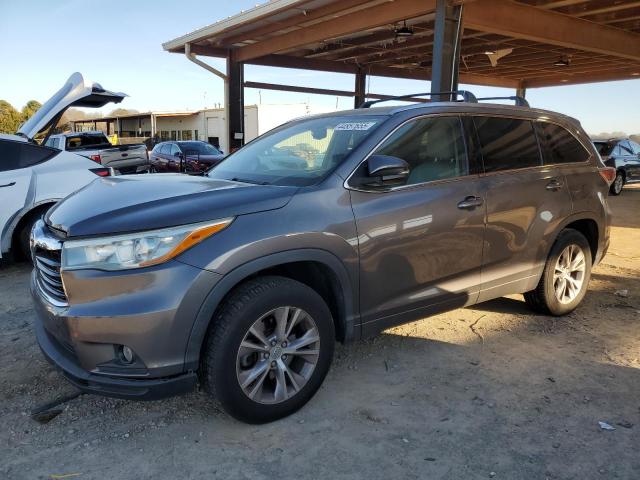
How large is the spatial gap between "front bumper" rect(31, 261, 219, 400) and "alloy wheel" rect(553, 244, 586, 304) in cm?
325

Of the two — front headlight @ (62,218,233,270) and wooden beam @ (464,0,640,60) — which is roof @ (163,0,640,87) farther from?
front headlight @ (62,218,233,270)

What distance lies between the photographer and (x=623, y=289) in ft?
18.2

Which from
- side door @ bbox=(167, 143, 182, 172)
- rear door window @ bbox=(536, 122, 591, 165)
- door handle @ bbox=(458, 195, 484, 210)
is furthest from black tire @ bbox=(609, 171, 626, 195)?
door handle @ bbox=(458, 195, 484, 210)

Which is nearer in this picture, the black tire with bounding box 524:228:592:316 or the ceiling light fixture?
the black tire with bounding box 524:228:592:316

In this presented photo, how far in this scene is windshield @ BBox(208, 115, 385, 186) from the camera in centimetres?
331

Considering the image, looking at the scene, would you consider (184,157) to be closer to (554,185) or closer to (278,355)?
(554,185)

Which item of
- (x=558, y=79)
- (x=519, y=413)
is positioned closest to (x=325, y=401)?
(x=519, y=413)

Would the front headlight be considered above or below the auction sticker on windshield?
below

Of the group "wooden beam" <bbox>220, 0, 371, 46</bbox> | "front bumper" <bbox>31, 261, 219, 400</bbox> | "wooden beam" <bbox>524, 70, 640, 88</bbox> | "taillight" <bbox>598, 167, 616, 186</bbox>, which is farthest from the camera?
"wooden beam" <bbox>524, 70, 640, 88</bbox>

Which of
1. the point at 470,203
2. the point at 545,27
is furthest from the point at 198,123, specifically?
the point at 470,203

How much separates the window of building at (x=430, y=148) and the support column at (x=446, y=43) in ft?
16.0

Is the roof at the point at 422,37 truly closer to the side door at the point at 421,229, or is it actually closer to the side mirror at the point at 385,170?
the side door at the point at 421,229

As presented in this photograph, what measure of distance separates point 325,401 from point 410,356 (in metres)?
0.91

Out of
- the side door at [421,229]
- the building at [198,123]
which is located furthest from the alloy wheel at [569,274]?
the building at [198,123]
